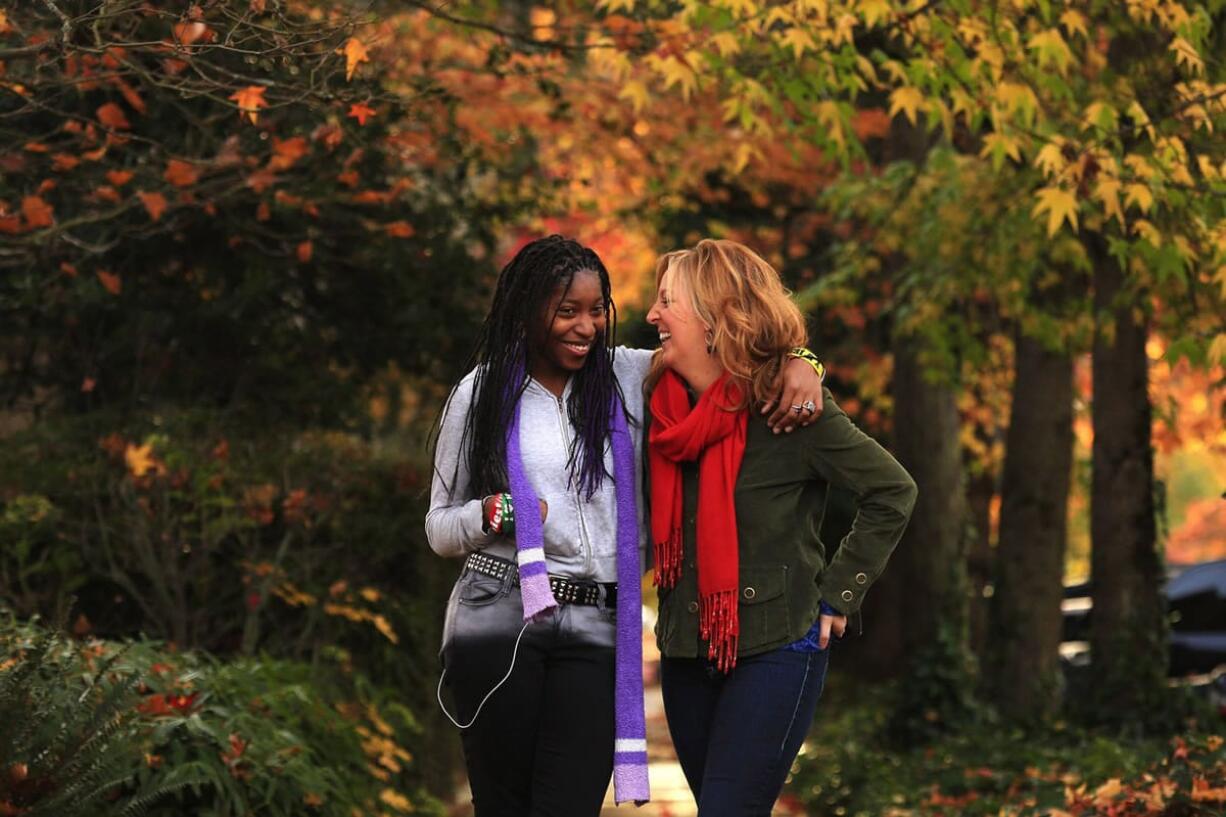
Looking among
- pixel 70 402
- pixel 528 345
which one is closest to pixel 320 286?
pixel 70 402

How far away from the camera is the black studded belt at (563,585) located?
14.6 feet

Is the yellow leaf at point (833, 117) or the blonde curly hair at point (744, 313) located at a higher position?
the yellow leaf at point (833, 117)

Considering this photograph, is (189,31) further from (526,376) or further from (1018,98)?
(1018,98)

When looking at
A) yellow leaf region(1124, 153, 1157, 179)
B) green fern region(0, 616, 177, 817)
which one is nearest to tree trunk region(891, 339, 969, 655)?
yellow leaf region(1124, 153, 1157, 179)

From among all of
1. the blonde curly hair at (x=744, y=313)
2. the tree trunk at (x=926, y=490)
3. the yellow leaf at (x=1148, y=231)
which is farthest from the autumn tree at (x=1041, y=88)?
the tree trunk at (x=926, y=490)

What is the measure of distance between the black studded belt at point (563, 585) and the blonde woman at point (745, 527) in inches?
5.9

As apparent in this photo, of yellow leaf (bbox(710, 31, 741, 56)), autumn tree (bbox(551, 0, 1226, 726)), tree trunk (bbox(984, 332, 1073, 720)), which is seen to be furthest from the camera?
tree trunk (bbox(984, 332, 1073, 720))

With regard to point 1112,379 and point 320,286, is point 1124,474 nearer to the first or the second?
point 1112,379

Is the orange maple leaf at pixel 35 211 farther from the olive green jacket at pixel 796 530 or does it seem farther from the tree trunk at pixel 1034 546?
the tree trunk at pixel 1034 546

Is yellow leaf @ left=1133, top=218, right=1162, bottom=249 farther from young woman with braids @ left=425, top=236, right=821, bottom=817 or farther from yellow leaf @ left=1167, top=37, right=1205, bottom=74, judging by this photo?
young woman with braids @ left=425, top=236, right=821, bottom=817

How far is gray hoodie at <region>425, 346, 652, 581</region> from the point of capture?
4.47 meters

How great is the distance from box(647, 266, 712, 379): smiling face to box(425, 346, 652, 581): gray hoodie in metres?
Result: 0.23

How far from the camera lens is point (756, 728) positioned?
4.35 meters

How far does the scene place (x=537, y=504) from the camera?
14.4 ft
